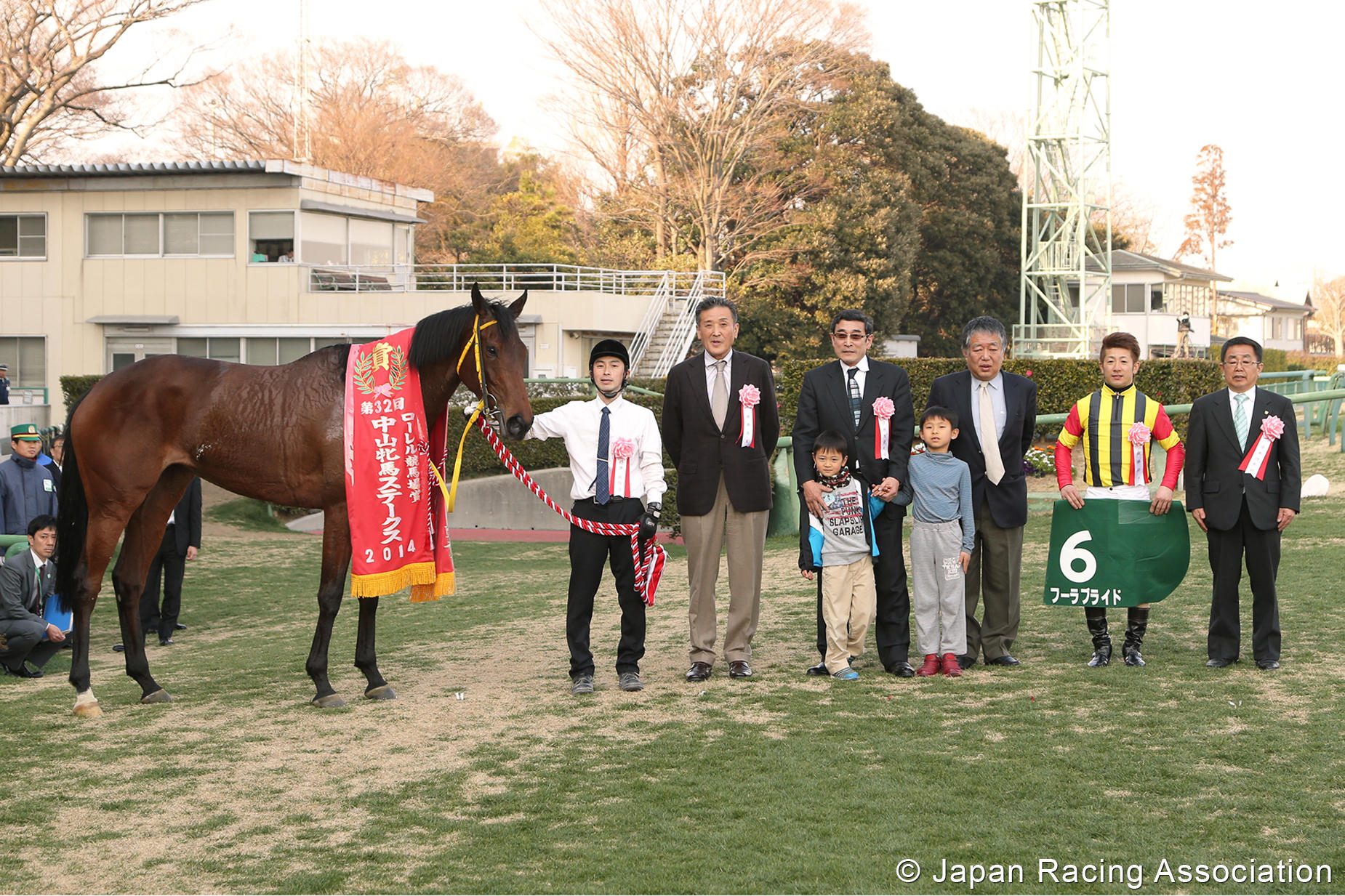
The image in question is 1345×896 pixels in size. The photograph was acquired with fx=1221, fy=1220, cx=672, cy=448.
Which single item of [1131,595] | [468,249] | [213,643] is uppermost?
[468,249]

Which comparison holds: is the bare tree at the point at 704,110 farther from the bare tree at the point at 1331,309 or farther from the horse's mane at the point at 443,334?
the bare tree at the point at 1331,309

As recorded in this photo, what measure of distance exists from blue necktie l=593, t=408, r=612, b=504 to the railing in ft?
63.8

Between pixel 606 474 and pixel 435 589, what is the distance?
1123mm

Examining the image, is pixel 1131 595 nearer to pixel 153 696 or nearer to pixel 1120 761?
pixel 1120 761

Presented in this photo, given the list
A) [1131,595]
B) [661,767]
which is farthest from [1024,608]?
[661,767]

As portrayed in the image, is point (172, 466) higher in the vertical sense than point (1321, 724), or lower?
higher

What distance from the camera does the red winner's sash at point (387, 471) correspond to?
5820 mm

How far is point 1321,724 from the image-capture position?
195 inches

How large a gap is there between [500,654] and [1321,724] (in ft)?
14.0

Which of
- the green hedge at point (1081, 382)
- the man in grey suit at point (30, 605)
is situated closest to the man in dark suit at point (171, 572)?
the man in grey suit at point (30, 605)

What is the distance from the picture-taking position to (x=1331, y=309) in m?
80.5

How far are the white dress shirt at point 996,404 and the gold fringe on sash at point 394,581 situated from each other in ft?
9.08

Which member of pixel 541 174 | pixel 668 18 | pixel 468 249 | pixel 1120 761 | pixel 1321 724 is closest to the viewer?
pixel 1120 761

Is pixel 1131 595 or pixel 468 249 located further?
pixel 468 249
